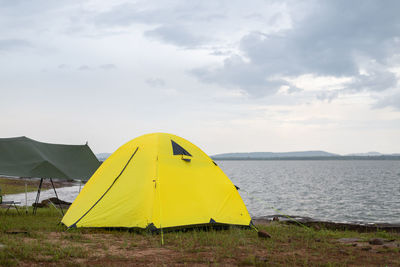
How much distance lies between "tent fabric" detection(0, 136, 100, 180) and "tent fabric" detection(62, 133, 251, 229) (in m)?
2.38

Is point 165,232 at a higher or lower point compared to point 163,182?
lower

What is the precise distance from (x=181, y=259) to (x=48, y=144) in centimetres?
1033

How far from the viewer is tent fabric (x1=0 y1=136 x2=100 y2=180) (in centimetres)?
1401

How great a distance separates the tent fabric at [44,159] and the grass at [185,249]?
3355 millimetres

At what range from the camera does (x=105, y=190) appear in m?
11.8

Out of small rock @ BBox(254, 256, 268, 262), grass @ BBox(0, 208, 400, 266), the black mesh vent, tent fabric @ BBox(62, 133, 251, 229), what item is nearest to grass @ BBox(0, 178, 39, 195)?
tent fabric @ BBox(62, 133, 251, 229)

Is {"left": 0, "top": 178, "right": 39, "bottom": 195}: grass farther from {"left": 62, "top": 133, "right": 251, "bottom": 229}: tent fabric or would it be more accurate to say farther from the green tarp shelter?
{"left": 62, "top": 133, "right": 251, "bottom": 229}: tent fabric

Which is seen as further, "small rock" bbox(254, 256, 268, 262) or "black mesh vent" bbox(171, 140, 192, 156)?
"black mesh vent" bbox(171, 140, 192, 156)

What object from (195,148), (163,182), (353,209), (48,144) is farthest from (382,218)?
(48,144)

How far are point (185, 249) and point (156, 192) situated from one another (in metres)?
2.57

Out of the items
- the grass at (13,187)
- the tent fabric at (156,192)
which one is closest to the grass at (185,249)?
the tent fabric at (156,192)

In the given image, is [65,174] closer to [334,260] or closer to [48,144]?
[48,144]

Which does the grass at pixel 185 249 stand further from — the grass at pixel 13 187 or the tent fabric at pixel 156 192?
the grass at pixel 13 187

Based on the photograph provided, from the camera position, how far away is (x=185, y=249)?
345 inches
